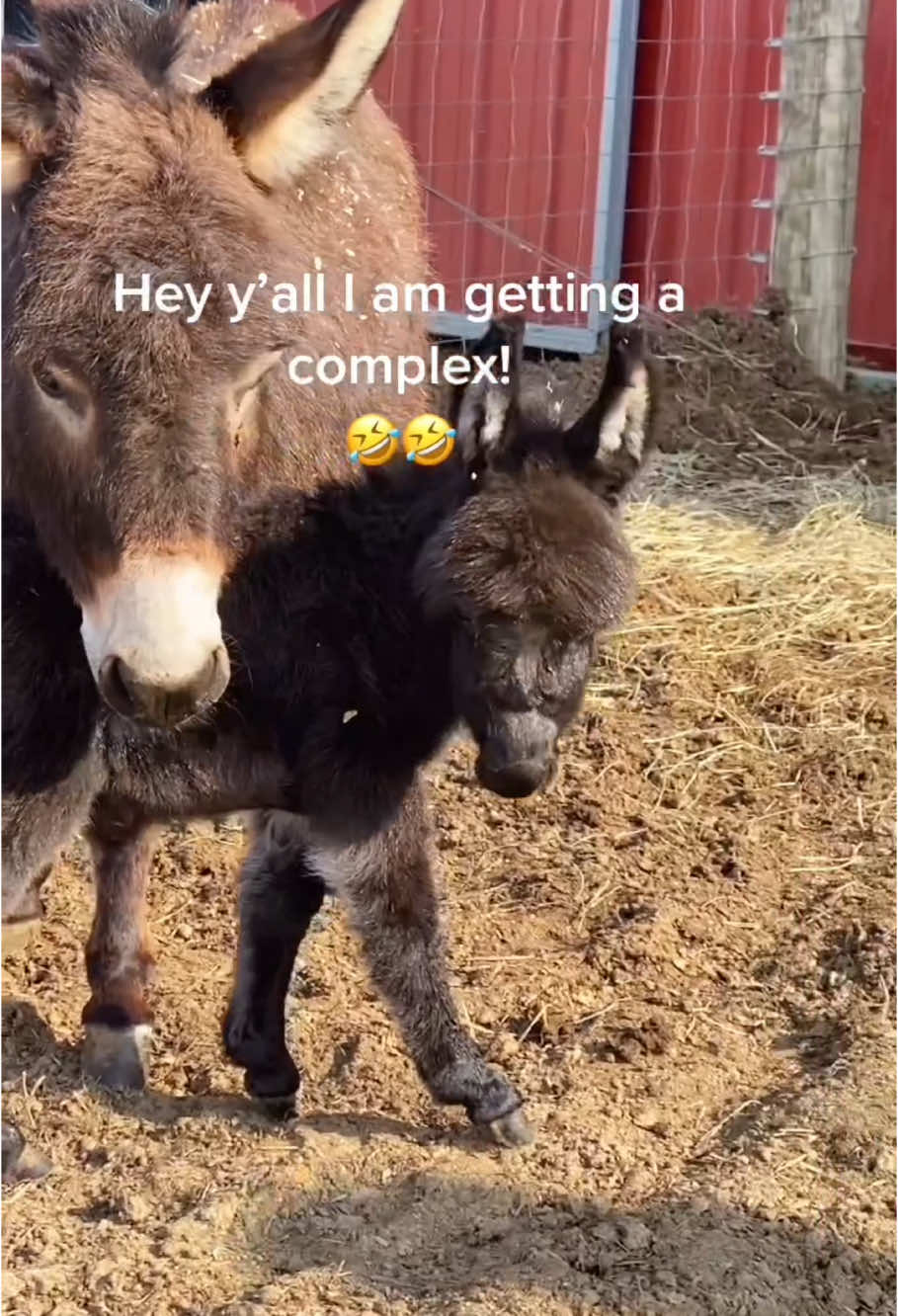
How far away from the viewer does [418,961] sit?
3.27 meters

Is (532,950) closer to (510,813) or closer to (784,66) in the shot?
(510,813)

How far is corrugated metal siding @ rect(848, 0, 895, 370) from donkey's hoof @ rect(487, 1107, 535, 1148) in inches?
190

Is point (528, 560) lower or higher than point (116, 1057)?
higher

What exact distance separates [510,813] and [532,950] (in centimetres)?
57

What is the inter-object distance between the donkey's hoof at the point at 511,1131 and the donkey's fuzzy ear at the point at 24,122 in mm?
1978

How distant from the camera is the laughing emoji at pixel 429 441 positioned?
3041 mm

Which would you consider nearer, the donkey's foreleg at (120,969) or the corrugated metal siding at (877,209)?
the donkey's foreleg at (120,969)

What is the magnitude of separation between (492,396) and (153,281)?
2.33 ft

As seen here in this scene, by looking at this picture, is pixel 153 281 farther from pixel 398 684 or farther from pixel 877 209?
pixel 877 209

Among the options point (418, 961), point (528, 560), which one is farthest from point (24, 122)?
point (418, 961)

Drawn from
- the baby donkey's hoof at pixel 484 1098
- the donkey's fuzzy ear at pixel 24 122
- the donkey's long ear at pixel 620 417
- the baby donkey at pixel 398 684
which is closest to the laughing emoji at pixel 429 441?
the baby donkey at pixel 398 684

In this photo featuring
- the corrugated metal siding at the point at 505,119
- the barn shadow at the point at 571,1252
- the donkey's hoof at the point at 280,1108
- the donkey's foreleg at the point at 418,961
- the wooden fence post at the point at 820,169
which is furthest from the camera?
the corrugated metal siding at the point at 505,119

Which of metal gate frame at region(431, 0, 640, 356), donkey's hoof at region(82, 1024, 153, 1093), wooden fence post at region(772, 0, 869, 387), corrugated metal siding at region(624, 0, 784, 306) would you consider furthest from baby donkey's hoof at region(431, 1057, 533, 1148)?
wooden fence post at region(772, 0, 869, 387)

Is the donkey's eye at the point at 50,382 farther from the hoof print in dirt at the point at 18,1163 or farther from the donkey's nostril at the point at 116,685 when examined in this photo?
the hoof print in dirt at the point at 18,1163
